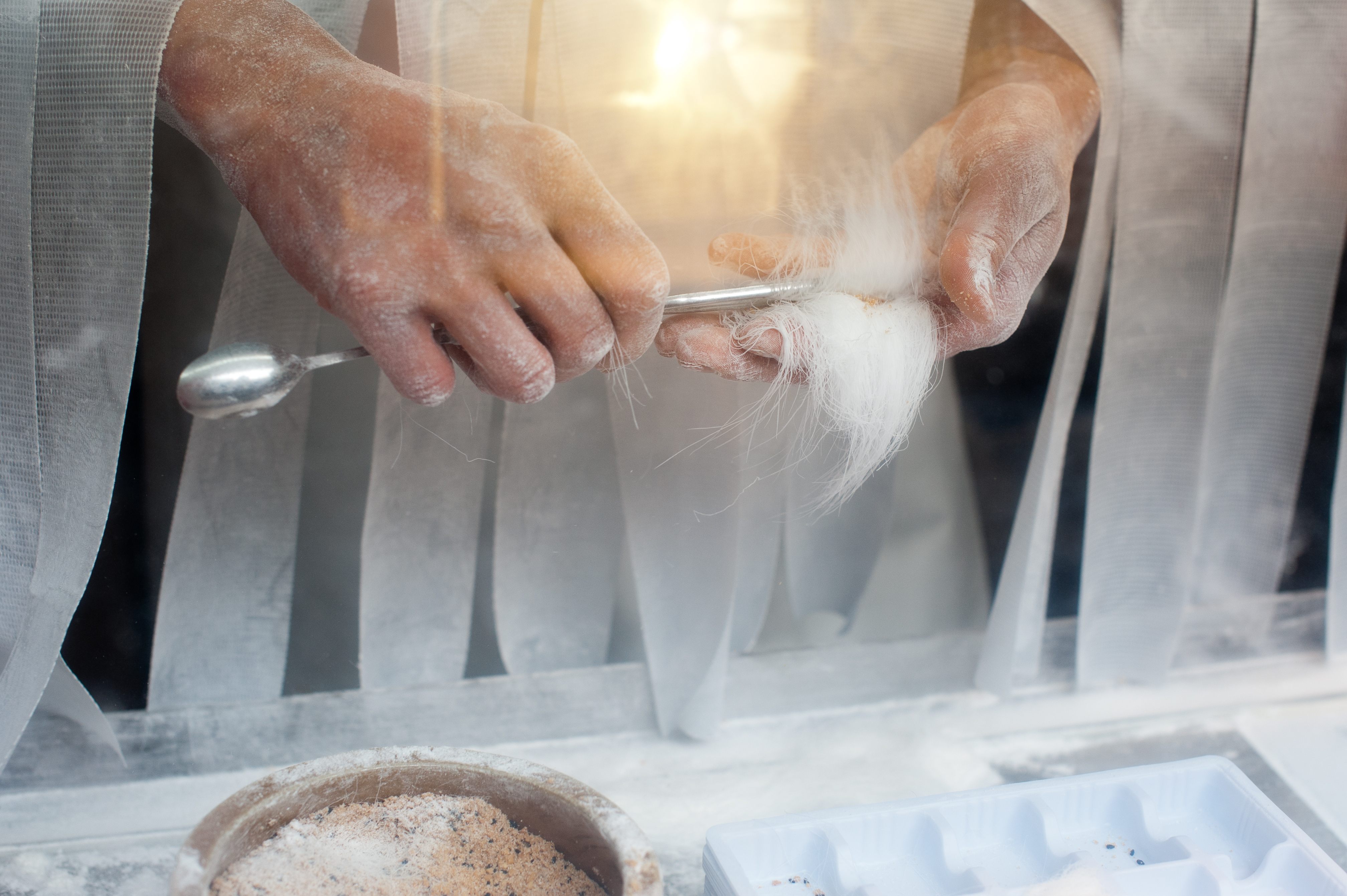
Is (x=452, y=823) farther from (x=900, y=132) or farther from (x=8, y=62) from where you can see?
(x=900, y=132)

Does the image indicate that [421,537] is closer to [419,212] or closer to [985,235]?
[419,212]

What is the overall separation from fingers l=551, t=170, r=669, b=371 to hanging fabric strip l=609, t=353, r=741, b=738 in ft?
0.87

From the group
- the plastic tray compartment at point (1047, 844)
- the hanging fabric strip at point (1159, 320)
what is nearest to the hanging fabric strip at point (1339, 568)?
the hanging fabric strip at point (1159, 320)

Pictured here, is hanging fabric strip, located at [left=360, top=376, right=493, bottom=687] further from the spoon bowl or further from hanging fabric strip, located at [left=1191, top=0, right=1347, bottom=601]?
hanging fabric strip, located at [left=1191, top=0, right=1347, bottom=601]

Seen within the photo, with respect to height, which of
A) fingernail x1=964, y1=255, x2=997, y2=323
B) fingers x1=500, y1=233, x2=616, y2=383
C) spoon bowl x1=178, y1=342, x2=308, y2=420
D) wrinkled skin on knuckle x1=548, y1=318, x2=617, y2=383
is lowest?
spoon bowl x1=178, y1=342, x2=308, y2=420

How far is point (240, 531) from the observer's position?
2.96 ft

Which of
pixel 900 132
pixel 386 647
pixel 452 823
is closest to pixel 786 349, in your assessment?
pixel 900 132

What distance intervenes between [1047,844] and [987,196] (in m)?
0.54

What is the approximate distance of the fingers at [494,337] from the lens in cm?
59

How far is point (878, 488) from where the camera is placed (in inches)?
42.6

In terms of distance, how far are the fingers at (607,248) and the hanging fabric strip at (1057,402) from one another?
1.76 ft

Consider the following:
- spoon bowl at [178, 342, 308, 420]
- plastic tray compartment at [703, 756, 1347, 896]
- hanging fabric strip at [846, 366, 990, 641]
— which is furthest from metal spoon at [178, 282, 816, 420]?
hanging fabric strip at [846, 366, 990, 641]

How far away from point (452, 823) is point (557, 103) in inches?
23.8

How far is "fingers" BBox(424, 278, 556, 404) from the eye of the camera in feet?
1.94
